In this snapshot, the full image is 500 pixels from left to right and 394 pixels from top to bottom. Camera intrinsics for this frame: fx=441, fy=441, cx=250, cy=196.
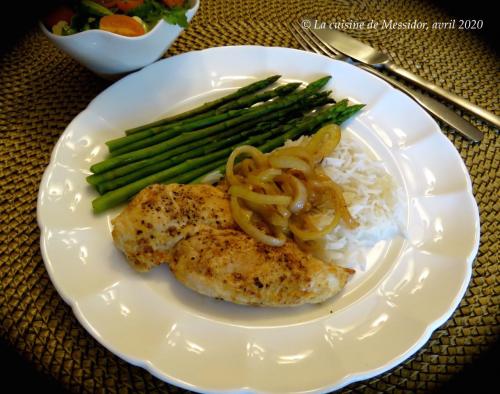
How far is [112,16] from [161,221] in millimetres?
1681

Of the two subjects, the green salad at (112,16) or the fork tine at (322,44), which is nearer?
the green salad at (112,16)

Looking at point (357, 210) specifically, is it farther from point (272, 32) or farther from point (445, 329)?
point (272, 32)

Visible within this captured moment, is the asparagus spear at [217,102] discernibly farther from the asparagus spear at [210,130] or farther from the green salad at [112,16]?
the green salad at [112,16]

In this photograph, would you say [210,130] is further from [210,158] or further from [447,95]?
[447,95]

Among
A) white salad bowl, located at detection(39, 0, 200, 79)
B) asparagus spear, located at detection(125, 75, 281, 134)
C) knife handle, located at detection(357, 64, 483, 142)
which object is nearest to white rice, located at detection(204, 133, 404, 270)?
asparagus spear, located at detection(125, 75, 281, 134)

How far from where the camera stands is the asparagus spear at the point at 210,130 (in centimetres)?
308

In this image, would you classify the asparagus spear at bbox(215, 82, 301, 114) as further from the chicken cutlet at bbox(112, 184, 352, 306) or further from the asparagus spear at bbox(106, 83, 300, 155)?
the chicken cutlet at bbox(112, 184, 352, 306)

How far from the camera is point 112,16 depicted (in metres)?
3.29

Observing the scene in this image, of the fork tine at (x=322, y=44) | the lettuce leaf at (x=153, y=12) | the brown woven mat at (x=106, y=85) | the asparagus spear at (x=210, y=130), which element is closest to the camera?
the brown woven mat at (x=106, y=85)

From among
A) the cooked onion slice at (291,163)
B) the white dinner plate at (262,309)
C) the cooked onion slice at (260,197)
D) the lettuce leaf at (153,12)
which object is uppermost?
the lettuce leaf at (153,12)

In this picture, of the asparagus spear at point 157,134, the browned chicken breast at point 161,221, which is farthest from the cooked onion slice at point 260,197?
the asparagus spear at point 157,134

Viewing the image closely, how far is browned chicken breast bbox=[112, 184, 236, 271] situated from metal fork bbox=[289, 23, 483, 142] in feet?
6.89

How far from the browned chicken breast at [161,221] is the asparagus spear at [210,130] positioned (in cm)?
42

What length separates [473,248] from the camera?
284 cm
